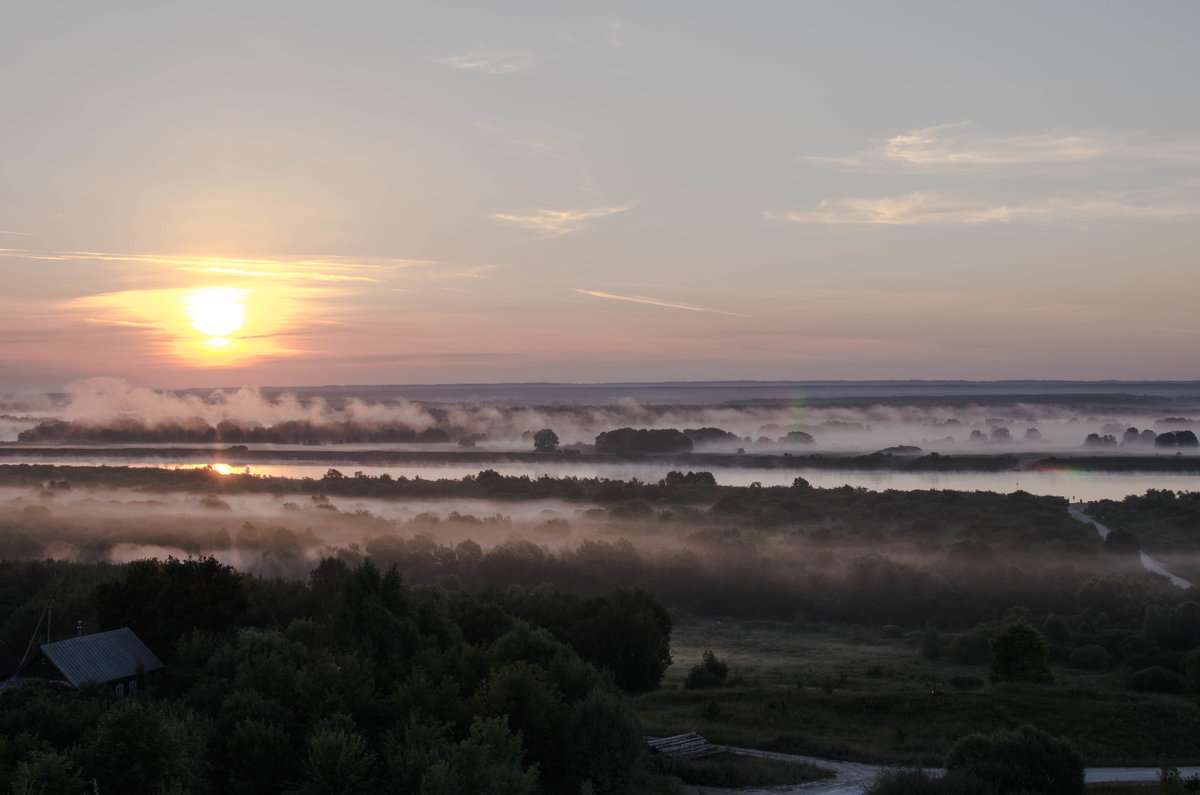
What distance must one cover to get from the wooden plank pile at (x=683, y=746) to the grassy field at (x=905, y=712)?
1107mm

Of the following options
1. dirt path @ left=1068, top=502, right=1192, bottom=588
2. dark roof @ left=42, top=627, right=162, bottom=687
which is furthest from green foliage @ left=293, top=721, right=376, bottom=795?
dirt path @ left=1068, top=502, right=1192, bottom=588

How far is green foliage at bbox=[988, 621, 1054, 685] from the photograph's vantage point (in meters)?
35.6

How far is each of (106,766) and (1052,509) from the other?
2727 inches

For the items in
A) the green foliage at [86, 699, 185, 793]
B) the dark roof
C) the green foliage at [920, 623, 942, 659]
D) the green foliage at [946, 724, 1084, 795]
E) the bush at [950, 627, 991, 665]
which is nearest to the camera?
the green foliage at [86, 699, 185, 793]

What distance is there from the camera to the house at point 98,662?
86.7ft

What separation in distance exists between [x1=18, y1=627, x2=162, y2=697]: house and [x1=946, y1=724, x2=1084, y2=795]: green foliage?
77.1ft

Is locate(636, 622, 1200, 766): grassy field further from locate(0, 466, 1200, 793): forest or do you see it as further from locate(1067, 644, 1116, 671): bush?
locate(1067, 644, 1116, 671): bush

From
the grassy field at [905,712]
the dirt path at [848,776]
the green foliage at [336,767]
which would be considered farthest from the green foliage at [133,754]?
the grassy field at [905,712]

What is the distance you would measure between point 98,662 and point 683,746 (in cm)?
1760

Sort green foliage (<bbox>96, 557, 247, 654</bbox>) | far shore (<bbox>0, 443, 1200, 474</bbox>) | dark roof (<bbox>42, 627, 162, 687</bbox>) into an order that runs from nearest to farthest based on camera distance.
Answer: dark roof (<bbox>42, 627, 162, 687</bbox>), green foliage (<bbox>96, 557, 247, 654</bbox>), far shore (<bbox>0, 443, 1200, 474</bbox>)

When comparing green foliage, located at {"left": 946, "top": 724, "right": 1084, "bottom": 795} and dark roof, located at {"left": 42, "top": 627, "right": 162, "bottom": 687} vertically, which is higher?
dark roof, located at {"left": 42, "top": 627, "right": 162, "bottom": 687}

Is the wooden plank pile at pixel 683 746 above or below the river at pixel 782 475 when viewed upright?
below

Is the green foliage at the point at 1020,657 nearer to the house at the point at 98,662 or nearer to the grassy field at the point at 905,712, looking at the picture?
the grassy field at the point at 905,712

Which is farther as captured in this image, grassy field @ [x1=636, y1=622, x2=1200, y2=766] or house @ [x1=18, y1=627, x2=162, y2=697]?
grassy field @ [x1=636, y1=622, x2=1200, y2=766]
